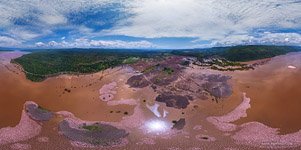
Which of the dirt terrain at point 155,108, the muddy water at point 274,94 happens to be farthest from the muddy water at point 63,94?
the muddy water at point 274,94

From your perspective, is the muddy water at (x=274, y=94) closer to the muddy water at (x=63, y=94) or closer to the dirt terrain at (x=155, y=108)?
the dirt terrain at (x=155, y=108)

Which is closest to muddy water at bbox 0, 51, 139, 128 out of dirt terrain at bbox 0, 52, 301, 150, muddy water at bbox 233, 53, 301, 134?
dirt terrain at bbox 0, 52, 301, 150

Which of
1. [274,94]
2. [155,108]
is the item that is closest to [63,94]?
[155,108]

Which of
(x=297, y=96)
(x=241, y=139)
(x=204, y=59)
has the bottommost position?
(x=241, y=139)

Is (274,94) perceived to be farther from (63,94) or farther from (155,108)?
(63,94)

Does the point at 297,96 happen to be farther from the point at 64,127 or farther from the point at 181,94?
the point at 64,127

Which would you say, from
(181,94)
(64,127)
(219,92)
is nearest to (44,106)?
(64,127)
